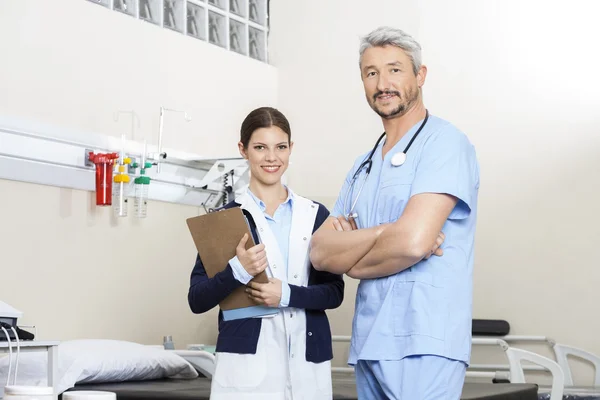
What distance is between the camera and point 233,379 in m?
2.02

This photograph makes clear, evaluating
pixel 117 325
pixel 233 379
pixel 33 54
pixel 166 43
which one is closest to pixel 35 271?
pixel 117 325

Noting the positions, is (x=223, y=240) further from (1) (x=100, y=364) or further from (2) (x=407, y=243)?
(1) (x=100, y=364)

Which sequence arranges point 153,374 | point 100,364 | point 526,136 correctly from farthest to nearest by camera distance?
point 526,136 < point 153,374 < point 100,364

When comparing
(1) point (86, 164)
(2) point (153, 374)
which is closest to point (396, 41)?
(2) point (153, 374)

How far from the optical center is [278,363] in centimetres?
204

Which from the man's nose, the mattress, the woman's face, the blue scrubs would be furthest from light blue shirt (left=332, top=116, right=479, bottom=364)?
the mattress

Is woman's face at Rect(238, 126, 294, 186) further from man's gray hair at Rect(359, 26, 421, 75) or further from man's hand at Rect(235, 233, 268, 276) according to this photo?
man's gray hair at Rect(359, 26, 421, 75)

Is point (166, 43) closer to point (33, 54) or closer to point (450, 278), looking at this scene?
point (33, 54)

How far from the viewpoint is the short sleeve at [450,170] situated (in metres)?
1.63

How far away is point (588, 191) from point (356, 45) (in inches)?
62.3

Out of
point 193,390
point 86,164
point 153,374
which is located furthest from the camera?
point 86,164

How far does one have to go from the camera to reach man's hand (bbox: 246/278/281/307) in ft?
6.56

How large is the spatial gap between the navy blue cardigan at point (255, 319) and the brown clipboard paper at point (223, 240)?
0.11 feet

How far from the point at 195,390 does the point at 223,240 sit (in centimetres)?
108
